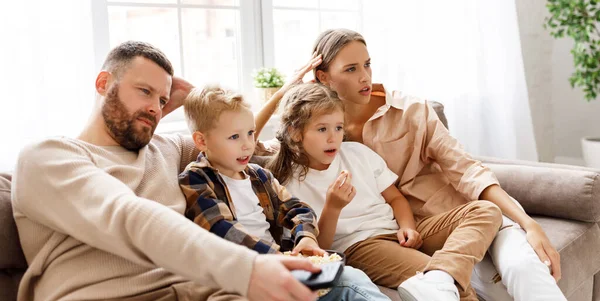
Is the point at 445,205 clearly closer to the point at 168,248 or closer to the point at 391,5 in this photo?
the point at 168,248

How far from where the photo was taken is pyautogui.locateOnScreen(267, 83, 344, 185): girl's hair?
203 centimetres

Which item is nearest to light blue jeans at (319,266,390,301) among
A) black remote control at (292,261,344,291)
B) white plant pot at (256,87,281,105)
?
black remote control at (292,261,344,291)

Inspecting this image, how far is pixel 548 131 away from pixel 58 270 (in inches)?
157

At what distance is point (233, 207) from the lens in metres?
1.77

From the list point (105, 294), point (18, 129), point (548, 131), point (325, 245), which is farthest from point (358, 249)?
point (548, 131)

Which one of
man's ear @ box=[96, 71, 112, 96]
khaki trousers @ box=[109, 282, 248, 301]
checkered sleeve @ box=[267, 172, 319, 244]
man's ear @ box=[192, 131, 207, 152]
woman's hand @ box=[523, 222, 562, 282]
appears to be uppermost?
man's ear @ box=[96, 71, 112, 96]

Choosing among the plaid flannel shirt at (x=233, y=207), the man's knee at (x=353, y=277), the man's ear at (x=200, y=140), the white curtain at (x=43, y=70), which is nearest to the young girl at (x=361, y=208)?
the plaid flannel shirt at (x=233, y=207)

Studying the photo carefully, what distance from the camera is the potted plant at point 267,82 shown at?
9.91ft

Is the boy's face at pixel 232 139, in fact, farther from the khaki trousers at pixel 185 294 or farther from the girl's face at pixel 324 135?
the khaki trousers at pixel 185 294

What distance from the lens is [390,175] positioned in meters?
2.21

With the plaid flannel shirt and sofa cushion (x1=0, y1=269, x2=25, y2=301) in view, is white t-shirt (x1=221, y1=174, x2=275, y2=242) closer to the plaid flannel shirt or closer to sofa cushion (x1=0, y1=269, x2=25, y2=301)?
the plaid flannel shirt

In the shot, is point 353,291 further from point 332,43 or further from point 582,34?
point 582,34

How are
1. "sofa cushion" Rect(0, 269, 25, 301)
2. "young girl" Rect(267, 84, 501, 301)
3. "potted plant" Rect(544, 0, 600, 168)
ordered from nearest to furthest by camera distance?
"sofa cushion" Rect(0, 269, 25, 301) → "young girl" Rect(267, 84, 501, 301) → "potted plant" Rect(544, 0, 600, 168)

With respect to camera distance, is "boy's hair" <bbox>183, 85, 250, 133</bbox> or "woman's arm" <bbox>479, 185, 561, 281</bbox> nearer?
"boy's hair" <bbox>183, 85, 250, 133</bbox>
